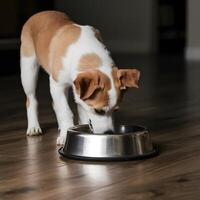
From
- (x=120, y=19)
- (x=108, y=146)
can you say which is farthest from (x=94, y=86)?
(x=120, y=19)

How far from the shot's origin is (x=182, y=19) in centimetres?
977

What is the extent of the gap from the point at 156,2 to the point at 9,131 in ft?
20.3

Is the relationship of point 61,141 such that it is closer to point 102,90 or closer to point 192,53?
point 102,90

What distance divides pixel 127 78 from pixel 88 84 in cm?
17

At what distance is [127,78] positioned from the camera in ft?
8.38

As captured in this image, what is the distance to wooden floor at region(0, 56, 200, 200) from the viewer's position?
2012mm

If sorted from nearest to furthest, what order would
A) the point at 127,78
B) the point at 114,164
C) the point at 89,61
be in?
the point at 114,164 → the point at 127,78 → the point at 89,61

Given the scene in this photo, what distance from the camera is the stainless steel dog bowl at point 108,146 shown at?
2.45 metres

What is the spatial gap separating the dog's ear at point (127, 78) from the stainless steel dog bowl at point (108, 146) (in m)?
0.19

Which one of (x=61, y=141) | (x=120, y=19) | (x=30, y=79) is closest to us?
(x=61, y=141)

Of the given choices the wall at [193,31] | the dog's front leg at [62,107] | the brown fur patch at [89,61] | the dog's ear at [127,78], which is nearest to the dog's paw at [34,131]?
the dog's front leg at [62,107]

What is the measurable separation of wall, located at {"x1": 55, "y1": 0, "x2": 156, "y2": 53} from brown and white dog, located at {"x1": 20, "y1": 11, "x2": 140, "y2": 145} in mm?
5919

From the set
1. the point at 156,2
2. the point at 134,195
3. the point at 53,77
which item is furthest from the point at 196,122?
the point at 156,2

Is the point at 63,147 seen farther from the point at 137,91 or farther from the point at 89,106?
the point at 137,91
